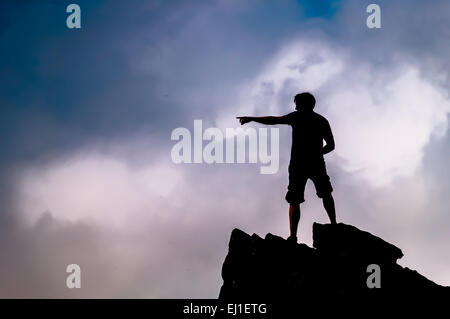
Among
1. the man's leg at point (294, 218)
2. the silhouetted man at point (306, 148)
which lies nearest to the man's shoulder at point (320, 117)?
the silhouetted man at point (306, 148)

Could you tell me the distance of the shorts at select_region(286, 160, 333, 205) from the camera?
9406 mm

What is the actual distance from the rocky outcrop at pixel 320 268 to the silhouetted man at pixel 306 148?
0.55 m

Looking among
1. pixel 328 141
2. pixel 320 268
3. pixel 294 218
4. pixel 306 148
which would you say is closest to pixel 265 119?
pixel 306 148

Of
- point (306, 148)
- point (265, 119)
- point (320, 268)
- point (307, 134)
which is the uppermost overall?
point (265, 119)

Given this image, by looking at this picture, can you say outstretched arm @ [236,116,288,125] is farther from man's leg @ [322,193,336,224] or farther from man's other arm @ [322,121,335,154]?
man's leg @ [322,193,336,224]

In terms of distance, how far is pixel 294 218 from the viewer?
364 inches

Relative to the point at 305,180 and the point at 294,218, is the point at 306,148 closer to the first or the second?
the point at 305,180

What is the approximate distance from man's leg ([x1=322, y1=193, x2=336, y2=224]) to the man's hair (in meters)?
2.30

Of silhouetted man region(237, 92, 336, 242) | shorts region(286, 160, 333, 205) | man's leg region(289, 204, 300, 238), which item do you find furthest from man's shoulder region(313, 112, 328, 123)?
man's leg region(289, 204, 300, 238)

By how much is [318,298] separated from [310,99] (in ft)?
15.6

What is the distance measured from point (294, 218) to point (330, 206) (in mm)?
1011

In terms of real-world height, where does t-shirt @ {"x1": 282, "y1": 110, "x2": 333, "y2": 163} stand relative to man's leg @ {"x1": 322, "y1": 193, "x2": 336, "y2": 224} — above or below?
above
